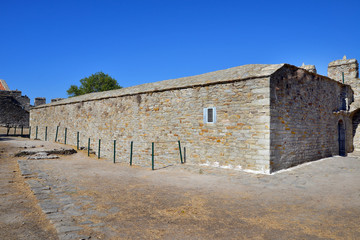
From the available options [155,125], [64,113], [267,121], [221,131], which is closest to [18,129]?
[64,113]

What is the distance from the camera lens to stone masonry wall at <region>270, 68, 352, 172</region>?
862 cm

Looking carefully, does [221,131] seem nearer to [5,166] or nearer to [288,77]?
[288,77]

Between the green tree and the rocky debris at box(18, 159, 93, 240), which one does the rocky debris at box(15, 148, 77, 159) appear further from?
the green tree

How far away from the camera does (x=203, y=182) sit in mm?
7359

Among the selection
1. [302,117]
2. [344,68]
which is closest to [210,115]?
[302,117]

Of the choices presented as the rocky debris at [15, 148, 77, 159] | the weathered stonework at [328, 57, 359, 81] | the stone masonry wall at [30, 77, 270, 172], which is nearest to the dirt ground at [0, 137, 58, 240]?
→ the rocky debris at [15, 148, 77, 159]

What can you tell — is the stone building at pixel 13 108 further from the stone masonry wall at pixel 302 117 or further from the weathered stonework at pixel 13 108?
the stone masonry wall at pixel 302 117

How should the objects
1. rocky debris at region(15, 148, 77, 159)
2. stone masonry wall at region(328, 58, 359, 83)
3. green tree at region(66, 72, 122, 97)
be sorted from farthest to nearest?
1. green tree at region(66, 72, 122, 97)
2. stone masonry wall at region(328, 58, 359, 83)
3. rocky debris at region(15, 148, 77, 159)

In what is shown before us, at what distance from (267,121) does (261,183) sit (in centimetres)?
225

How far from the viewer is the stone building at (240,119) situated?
8.53 metres

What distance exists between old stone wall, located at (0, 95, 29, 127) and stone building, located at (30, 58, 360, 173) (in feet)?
67.5

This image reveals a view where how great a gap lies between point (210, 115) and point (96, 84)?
32.5 metres

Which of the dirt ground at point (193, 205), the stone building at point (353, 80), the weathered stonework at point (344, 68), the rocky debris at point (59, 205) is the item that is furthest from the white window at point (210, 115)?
the weathered stonework at point (344, 68)

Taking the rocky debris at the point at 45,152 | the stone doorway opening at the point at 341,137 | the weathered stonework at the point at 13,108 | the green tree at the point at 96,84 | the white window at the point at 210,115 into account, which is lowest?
the rocky debris at the point at 45,152
